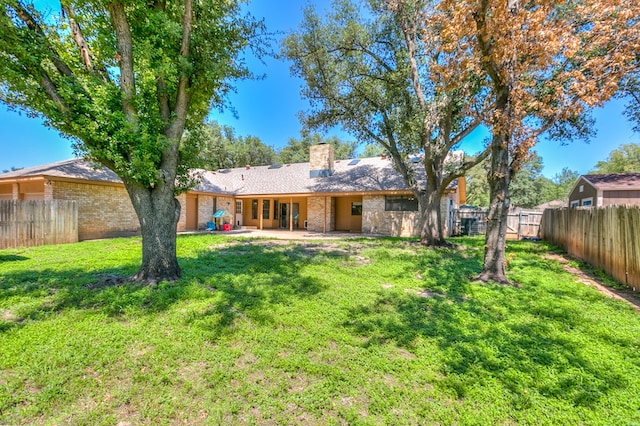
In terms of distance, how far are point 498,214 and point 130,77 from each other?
7.48 meters

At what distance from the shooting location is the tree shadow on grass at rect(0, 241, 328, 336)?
12.9 feet

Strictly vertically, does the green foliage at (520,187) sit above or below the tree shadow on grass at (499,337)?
above

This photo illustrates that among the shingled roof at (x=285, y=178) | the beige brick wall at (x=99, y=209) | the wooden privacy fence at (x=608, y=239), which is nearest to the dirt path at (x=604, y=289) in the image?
the wooden privacy fence at (x=608, y=239)

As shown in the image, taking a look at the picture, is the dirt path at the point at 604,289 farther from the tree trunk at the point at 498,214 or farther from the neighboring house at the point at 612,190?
the neighboring house at the point at 612,190

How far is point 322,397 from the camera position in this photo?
8.02ft

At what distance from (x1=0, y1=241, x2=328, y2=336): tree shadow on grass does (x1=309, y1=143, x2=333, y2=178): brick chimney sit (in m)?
12.2

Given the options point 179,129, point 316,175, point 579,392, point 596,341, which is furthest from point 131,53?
point 316,175

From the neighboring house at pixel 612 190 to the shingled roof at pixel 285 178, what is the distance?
636cm

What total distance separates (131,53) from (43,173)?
947cm

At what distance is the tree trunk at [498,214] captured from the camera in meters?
5.86

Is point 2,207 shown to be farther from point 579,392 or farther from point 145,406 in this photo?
point 579,392

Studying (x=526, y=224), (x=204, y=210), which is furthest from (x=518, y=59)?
(x=204, y=210)

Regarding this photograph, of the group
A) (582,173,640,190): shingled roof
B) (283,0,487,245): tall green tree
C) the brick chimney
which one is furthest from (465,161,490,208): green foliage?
(283,0,487,245): tall green tree

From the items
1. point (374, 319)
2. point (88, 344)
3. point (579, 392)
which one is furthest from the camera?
point (374, 319)
